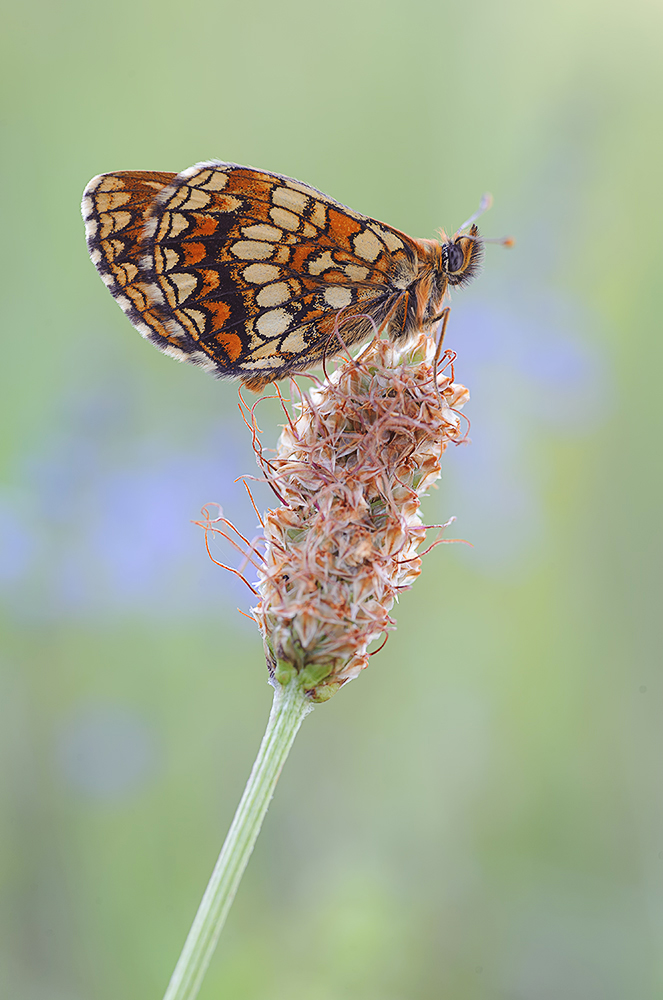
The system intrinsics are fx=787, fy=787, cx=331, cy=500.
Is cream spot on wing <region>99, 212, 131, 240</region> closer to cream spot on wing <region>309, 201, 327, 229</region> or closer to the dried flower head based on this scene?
cream spot on wing <region>309, 201, 327, 229</region>

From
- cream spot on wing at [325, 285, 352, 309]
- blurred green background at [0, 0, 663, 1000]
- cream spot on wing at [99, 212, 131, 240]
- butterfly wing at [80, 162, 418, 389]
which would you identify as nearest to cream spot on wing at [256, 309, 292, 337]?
butterfly wing at [80, 162, 418, 389]

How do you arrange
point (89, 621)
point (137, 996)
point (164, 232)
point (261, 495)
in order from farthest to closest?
point (261, 495)
point (89, 621)
point (137, 996)
point (164, 232)

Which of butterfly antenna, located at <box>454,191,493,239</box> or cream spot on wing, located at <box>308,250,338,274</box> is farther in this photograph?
cream spot on wing, located at <box>308,250,338,274</box>

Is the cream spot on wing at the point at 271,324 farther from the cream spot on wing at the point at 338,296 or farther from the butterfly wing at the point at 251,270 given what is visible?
the cream spot on wing at the point at 338,296

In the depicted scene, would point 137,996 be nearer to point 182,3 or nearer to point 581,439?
point 581,439

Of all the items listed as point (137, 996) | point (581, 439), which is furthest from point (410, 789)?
point (581, 439)

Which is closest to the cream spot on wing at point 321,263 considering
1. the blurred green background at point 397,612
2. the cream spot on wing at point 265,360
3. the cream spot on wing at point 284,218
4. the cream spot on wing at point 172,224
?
the cream spot on wing at point 284,218

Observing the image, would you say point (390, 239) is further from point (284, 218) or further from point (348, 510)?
point (348, 510)

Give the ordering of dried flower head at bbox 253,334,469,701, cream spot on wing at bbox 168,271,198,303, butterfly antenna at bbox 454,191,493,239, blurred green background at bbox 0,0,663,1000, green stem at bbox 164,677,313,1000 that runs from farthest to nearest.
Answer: blurred green background at bbox 0,0,663,1000
cream spot on wing at bbox 168,271,198,303
butterfly antenna at bbox 454,191,493,239
dried flower head at bbox 253,334,469,701
green stem at bbox 164,677,313,1000
